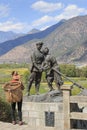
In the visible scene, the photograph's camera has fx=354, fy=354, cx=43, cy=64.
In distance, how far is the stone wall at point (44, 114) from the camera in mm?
17047

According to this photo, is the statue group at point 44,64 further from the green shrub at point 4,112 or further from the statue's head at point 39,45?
the green shrub at point 4,112

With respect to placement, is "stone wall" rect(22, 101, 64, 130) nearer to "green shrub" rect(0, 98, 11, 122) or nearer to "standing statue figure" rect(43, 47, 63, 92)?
"standing statue figure" rect(43, 47, 63, 92)

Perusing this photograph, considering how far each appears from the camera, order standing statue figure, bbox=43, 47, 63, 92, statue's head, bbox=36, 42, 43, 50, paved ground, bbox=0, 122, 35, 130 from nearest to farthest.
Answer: paved ground, bbox=0, 122, 35, 130
statue's head, bbox=36, 42, 43, 50
standing statue figure, bbox=43, 47, 63, 92

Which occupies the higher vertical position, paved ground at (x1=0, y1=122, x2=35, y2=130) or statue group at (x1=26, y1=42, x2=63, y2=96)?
statue group at (x1=26, y1=42, x2=63, y2=96)

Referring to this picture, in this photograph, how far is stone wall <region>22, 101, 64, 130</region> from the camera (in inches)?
671

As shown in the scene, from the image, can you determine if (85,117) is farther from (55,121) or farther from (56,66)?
(56,66)

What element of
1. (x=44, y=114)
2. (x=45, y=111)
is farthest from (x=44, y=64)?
Answer: (x=44, y=114)

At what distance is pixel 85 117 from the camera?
12.4 m

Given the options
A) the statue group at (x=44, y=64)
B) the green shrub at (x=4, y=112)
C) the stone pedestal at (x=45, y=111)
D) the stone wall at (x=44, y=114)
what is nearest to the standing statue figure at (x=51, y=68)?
the statue group at (x=44, y=64)

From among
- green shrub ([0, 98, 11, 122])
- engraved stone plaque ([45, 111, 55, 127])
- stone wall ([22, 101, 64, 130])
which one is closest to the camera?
stone wall ([22, 101, 64, 130])

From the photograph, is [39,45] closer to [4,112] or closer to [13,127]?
[13,127]

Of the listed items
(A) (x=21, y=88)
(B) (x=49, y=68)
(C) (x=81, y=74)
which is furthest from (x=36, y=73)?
(C) (x=81, y=74)

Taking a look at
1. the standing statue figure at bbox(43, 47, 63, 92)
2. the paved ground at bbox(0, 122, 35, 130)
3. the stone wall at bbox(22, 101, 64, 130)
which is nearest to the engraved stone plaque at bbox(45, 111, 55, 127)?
the stone wall at bbox(22, 101, 64, 130)

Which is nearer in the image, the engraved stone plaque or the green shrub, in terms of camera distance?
the engraved stone plaque
